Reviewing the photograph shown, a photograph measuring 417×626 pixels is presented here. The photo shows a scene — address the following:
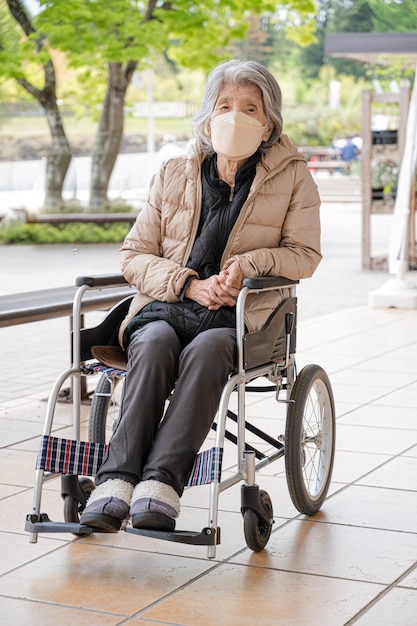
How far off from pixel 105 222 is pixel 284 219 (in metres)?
12.5

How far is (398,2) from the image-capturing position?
13.1 m

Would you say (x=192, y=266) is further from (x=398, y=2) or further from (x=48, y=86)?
(x=48, y=86)

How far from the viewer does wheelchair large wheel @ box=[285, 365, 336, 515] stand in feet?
11.0

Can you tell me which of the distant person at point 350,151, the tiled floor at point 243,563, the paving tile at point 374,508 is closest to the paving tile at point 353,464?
the tiled floor at point 243,563

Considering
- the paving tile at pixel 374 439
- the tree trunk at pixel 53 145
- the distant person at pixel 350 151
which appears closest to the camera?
the paving tile at pixel 374 439

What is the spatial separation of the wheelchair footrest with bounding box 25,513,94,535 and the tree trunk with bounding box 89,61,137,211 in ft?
44.5

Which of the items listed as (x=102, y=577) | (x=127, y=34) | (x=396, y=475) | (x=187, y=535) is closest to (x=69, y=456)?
(x=102, y=577)

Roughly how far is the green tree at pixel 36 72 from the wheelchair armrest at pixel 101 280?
11076mm

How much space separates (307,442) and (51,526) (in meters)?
0.90

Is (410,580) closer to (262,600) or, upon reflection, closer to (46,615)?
(262,600)

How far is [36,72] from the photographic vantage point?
15.8 m

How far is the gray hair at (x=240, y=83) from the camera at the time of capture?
340cm

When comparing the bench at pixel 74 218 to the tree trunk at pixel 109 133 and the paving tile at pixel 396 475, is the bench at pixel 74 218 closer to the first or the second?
the tree trunk at pixel 109 133

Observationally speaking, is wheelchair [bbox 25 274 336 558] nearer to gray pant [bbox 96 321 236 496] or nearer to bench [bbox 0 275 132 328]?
gray pant [bbox 96 321 236 496]
